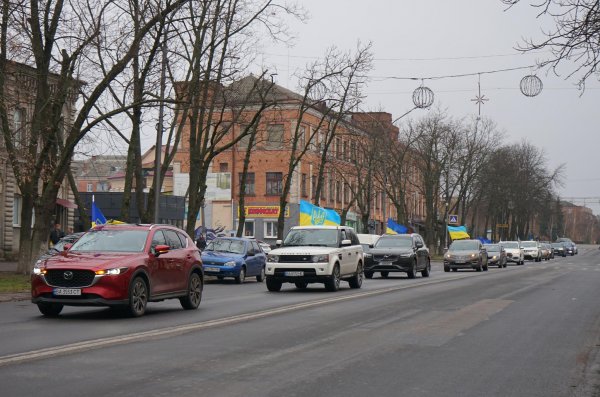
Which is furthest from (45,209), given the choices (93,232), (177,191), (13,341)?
(177,191)

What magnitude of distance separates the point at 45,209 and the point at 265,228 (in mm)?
44426

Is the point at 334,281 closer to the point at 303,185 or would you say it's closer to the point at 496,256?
the point at 496,256

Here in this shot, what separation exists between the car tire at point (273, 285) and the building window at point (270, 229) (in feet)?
149

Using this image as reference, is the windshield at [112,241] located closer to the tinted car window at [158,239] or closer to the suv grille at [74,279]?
the tinted car window at [158,239]

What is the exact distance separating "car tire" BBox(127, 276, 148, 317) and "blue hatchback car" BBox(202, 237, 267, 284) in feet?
43.7

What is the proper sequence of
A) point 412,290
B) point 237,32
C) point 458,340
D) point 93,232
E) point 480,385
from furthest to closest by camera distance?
point 237,32, point 412,290, point 93,232, point 458,340, point 480,385

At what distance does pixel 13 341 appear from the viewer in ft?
35.9

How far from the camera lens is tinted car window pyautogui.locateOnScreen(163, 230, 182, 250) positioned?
16.1 meters

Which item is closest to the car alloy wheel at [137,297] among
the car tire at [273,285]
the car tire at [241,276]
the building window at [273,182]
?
the car tire at [273,285]

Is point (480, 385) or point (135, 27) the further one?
point (135, 27)

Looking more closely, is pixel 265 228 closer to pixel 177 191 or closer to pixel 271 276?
pixel 177 191

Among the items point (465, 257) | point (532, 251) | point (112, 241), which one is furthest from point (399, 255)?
point (532, 251)

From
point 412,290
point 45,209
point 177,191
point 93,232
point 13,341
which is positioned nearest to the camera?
point 13,341

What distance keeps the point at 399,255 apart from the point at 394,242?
1.20m
